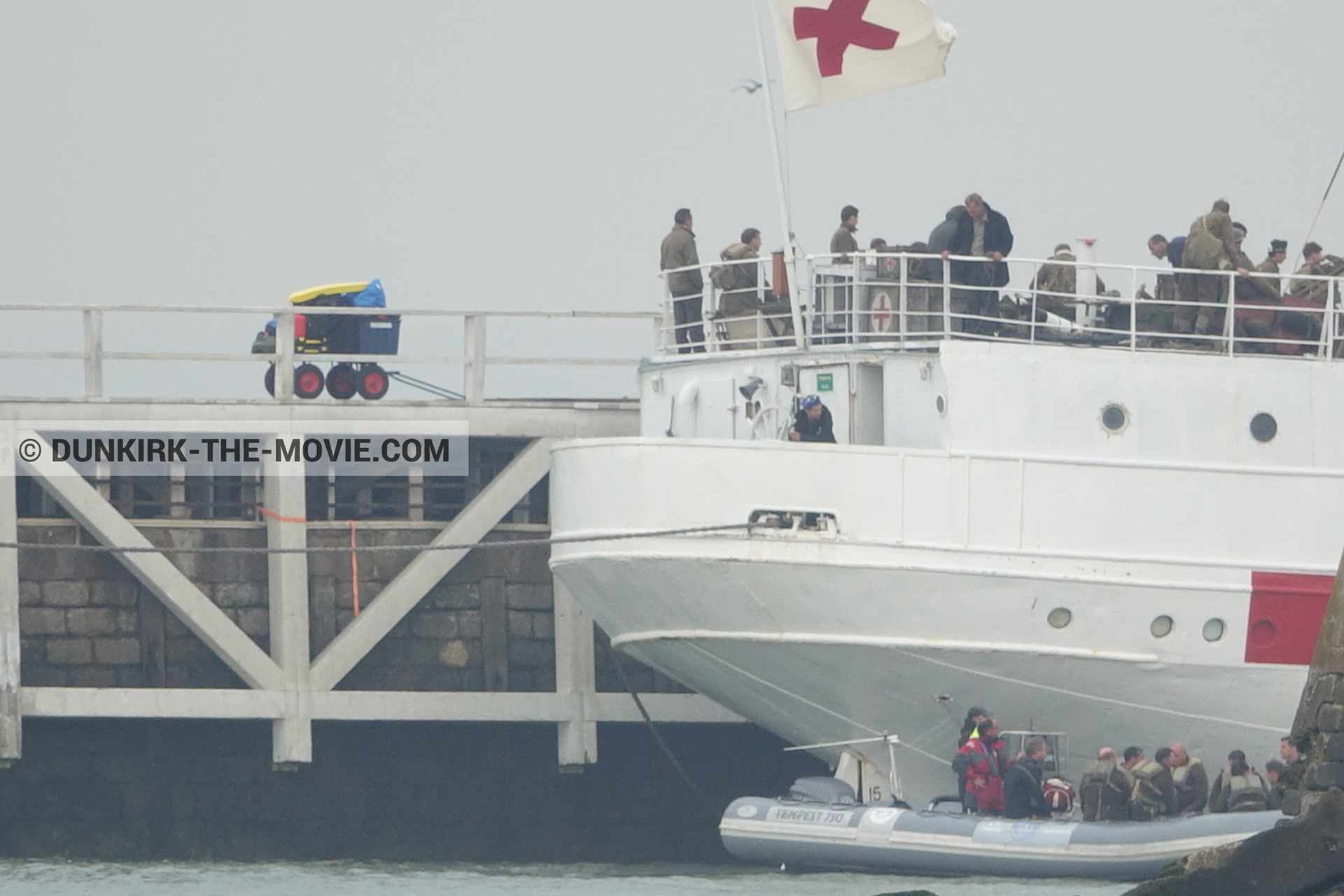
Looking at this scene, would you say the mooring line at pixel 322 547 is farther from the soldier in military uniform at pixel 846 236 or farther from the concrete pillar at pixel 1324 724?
the concrete pillar at pixel 1324 724

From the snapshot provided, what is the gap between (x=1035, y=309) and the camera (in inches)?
832

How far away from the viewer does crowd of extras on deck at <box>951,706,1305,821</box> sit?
66.5ft

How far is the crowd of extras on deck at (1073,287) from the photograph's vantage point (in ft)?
71.4

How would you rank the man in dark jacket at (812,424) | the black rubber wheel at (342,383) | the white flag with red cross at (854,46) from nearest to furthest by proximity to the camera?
the man in dark jacket at (812,424)
the white flag with red cross at (854,46)
the black rubber wheel at (342,383)

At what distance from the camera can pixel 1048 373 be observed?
21.1 m

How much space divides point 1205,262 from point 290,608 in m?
8.43

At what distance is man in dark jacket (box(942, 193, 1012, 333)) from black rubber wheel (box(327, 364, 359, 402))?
19.5 ft

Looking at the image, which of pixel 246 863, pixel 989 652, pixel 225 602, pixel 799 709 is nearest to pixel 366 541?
pixel 225 602

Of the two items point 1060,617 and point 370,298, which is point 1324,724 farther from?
point 370,298

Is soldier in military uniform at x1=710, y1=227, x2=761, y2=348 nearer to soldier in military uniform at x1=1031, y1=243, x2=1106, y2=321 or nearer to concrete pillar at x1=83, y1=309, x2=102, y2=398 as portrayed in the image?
soldier in military uniform at x1=1031, y1=243, x2=1106, y2=321

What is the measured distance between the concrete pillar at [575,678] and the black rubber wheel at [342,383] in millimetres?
2659

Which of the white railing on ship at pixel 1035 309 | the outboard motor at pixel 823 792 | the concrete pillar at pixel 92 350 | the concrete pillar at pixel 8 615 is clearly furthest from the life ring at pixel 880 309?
the concrete pillar at pixel 8 615

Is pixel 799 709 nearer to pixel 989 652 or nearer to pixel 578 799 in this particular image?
pixel 989 652

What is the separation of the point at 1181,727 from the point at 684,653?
401 centimetres
